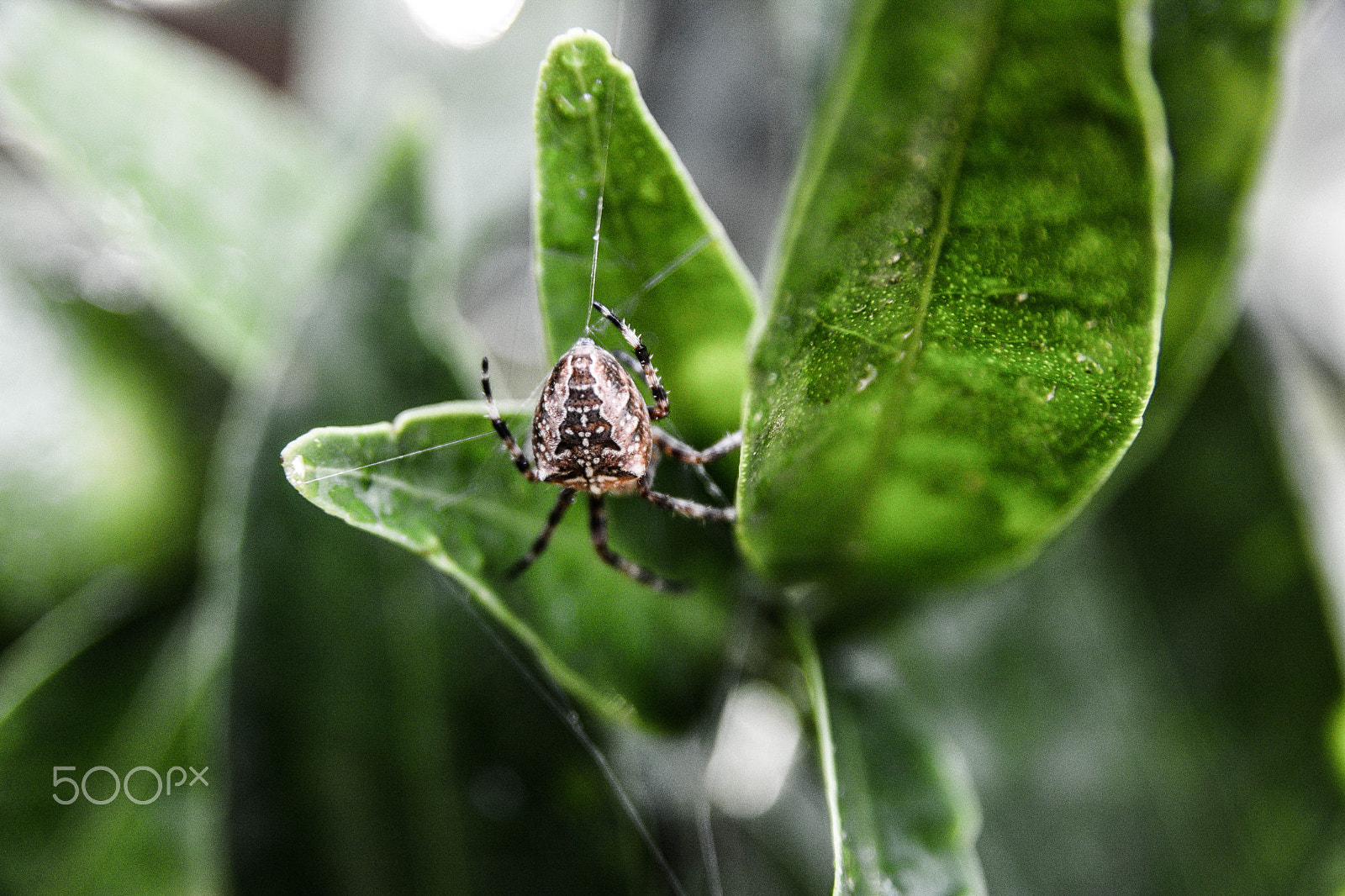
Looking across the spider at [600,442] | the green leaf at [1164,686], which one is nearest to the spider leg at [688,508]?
the spider at [600,442]

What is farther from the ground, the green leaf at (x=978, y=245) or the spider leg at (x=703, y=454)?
the green leaf at (x=978, y=245)

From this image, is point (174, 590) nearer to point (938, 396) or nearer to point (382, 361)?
point (382, 361)

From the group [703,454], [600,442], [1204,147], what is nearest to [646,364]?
[703,454]

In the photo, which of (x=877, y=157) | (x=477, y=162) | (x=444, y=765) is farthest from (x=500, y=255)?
(x=877, y=157)

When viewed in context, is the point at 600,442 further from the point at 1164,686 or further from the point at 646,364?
the point at 1164,686
